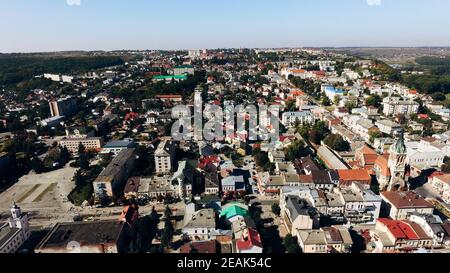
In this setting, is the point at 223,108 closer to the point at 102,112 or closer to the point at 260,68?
the point at 102,112

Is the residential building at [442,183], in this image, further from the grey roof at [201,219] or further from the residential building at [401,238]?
the grey roof at [201,219]

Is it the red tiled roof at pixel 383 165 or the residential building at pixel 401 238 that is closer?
the residential building at pixel 401 238

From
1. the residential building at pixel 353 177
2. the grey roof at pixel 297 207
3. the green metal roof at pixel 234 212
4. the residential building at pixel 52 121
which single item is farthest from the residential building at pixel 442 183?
the residential building at pixel 52 121

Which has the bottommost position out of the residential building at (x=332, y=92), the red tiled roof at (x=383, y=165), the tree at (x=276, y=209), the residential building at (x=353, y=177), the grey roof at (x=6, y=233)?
the tree at (x=276, y=209)

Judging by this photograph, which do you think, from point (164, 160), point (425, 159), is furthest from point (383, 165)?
point (164, 160)

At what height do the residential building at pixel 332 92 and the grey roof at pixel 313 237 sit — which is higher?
the residential building at pixel 332 92

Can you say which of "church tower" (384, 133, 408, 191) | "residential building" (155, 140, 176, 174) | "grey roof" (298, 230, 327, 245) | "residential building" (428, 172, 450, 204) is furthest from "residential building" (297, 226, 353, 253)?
"residential building" (155, 140, 176, 174)

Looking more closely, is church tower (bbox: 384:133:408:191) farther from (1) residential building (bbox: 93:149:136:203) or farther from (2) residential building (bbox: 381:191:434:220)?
(1) residential building (bbox: 93:149:136:203)
